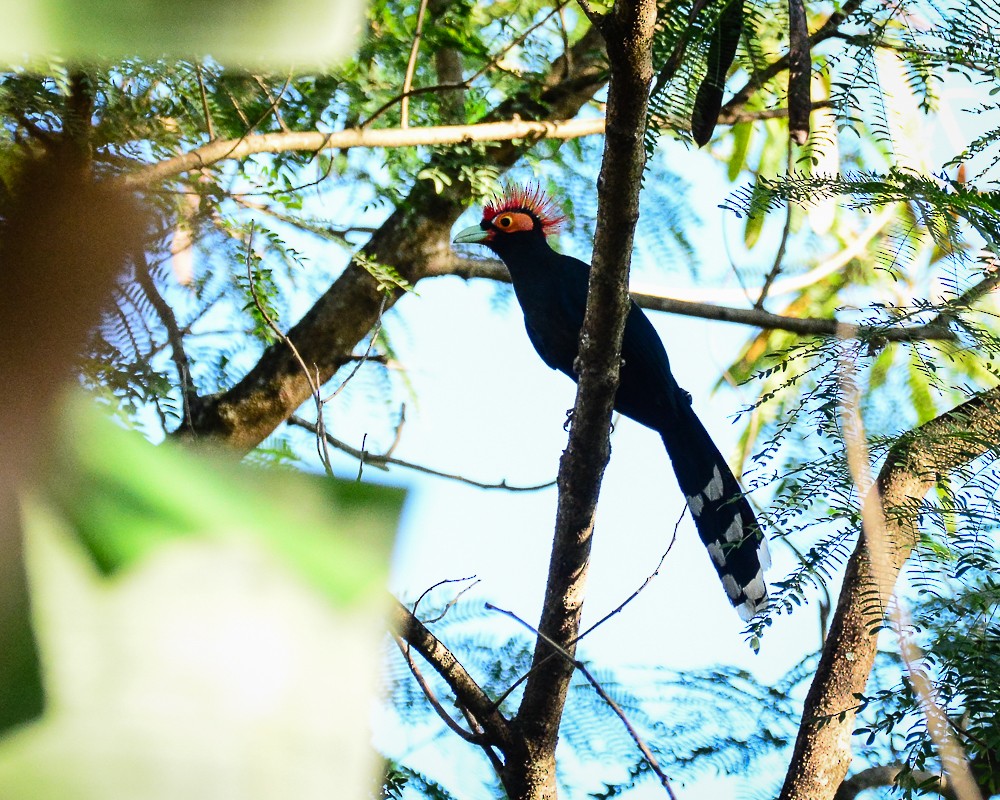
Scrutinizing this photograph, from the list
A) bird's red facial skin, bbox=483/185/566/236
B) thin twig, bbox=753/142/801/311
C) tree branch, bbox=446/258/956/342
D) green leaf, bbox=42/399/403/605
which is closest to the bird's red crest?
bird's red facial skin, bbox=483/185/566/236

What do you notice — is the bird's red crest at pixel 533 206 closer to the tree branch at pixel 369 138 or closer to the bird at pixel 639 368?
the bird at pixel 639 368

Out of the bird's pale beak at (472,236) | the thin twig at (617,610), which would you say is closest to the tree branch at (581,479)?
the thin twig at (617,610)

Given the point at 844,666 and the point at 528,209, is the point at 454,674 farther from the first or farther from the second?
the point at 528,209

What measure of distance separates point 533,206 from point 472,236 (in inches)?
14.5

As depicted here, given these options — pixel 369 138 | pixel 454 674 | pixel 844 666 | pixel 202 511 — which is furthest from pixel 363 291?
pixel 202 511

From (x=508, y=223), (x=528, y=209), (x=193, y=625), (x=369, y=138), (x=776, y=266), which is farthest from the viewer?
(x=528, y=209)

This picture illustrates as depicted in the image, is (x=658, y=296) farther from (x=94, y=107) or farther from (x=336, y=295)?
(x=94, y=107)

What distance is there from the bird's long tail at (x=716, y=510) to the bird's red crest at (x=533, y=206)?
1.07 m

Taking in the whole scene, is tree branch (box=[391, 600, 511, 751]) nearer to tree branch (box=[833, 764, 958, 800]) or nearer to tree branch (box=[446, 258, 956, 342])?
tree branch (box=[833, 764, 958, 800])

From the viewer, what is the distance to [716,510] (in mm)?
3148

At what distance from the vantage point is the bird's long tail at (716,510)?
336 centimetres

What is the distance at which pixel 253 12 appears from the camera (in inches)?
19.5

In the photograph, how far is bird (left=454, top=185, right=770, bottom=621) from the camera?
11.6 ft

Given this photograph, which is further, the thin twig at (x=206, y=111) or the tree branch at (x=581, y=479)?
the tree branch at (x=581, y=479)
